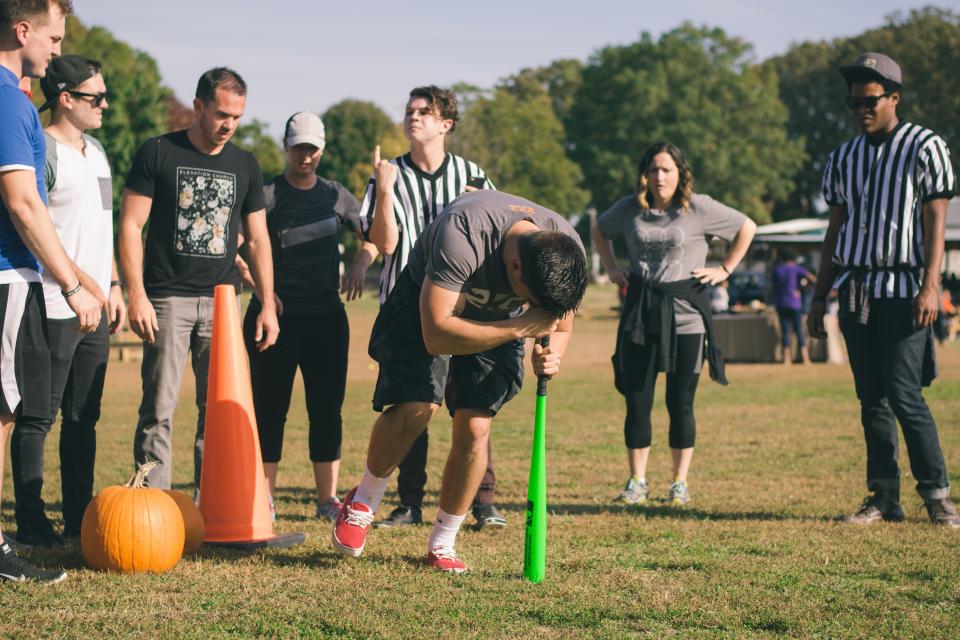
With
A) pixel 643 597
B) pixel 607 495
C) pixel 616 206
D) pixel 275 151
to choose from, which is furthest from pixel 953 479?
pixel 275 151

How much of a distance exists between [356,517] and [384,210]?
1.79m

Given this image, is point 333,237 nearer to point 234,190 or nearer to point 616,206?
point 234,190

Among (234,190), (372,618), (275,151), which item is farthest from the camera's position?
(275,151)

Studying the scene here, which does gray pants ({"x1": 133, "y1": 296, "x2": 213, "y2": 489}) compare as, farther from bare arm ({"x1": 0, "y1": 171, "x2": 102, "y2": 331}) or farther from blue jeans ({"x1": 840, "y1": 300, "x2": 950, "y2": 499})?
blue jeans ({"x1": 840, "y1": 300, "x2": 950, "y2": 499})

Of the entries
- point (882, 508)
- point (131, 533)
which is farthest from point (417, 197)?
point (882, 508)

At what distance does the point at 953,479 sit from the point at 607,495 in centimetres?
256

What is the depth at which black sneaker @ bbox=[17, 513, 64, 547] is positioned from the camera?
5336 millimetres

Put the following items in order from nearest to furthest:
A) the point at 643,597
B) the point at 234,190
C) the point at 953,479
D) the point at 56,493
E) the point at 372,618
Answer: the point at 372,618 → the point at 643,597 → the point at 234,190 → the point at 56,493 → the point at 953,479

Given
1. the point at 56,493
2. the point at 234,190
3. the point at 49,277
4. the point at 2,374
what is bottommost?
the point at 56,493

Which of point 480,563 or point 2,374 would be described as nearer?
Answer: point 2,374

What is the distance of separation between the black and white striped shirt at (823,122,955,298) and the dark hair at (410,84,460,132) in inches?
92.8

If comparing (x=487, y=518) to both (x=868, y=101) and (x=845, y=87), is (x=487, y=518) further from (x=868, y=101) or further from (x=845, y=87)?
(x=845, y=87)

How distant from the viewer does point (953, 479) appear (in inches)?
306

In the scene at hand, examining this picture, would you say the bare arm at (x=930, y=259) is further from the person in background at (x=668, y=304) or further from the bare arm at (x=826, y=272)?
the person in background at (x=668, y=304)
